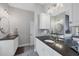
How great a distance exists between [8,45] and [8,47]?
39 millimetres

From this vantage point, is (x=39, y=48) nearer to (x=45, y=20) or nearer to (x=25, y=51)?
(x=25, y=51)

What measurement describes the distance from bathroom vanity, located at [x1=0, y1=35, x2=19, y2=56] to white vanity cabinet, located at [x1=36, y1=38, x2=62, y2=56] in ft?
1.37

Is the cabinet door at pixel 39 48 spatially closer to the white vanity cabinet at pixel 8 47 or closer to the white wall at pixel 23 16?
the white wall at pixel 23 16

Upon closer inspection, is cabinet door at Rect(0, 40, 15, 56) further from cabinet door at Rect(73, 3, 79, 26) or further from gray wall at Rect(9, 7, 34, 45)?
cabinet door at Rect(73, 3, 79, 26)

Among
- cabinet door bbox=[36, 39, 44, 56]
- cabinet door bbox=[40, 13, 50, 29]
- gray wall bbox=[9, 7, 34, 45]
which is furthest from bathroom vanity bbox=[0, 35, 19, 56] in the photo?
cabinet door bbox=[40, 13, 50, 29]

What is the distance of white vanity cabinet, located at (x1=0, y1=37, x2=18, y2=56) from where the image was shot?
2.00m

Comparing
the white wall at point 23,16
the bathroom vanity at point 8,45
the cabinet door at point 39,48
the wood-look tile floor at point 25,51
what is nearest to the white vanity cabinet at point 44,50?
the cabinet door at point 39,48

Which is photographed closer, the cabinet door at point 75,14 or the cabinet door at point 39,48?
the cabinet door at point 75,14

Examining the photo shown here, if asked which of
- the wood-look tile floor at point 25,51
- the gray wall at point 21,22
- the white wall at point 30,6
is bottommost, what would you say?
the wood-look tile floor at point 25,51

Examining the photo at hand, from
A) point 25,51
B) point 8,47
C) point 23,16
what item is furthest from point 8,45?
point 23,16

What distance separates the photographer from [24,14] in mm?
2021

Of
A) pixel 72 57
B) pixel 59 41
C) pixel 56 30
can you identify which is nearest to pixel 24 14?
pixel 56 30

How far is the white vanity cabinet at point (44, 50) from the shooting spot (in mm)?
1910

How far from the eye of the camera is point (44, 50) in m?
2.03
